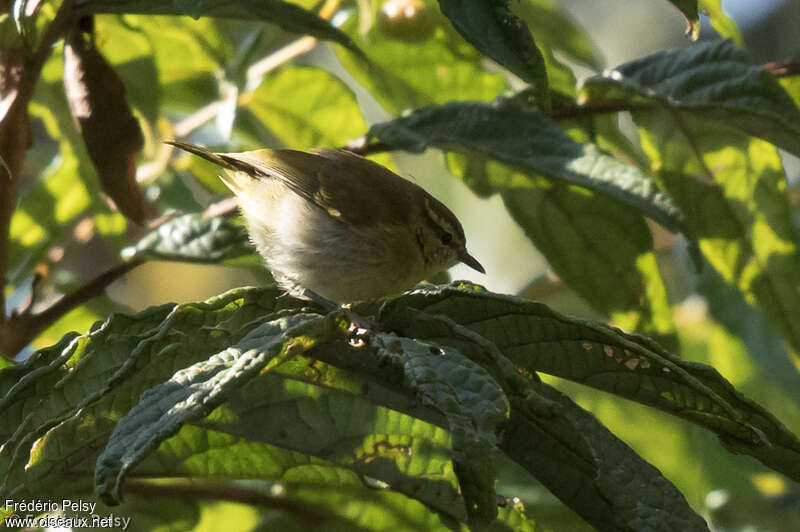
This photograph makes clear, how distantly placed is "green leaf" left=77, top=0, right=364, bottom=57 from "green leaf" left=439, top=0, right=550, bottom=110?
1.58ft

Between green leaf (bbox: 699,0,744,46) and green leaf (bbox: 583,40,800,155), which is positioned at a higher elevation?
green leaf (bbox: 699,0,744,46)

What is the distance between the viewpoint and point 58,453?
1390mm

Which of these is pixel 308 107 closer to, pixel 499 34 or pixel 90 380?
pixel 499 34

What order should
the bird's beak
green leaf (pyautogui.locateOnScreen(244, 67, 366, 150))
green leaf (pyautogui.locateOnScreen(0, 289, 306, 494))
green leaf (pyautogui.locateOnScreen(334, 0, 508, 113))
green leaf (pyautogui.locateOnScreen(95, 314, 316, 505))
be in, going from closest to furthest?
green leaf (pyautogui.locateOnScreen(95, 314, 316, 505)) < green leaf (pyautogui.locateOnScreen(0, 289, 306, 494)) < green leaf (pyautogui.locateOnScreen(334, 0, 508, 113)) < green leaf (pyautogui.locateOnScreen(244, 67, 366, 150)) < the bird's beak

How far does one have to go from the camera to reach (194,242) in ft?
7.86

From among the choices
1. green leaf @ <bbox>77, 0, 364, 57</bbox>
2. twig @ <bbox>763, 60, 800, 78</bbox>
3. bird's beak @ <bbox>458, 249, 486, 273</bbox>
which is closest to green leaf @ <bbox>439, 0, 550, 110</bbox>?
green leaf @ <bbox>77, 0, 364, 57</bbox>

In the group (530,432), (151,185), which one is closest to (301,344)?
(530,432)

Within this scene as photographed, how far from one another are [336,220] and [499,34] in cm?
163

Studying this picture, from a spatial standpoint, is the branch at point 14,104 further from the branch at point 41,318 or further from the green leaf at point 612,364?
the green leaf at point 612,364

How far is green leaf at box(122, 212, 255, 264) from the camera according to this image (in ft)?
7.67

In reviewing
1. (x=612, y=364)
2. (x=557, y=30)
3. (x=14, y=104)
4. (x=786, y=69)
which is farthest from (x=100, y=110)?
(x=786, y=69)

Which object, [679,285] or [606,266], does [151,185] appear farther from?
[679,285]

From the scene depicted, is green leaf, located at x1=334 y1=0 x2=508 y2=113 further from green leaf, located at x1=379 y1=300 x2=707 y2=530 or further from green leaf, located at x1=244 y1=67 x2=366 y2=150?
green leaf, located at x1=379 y1=300 x2=707 y2=530

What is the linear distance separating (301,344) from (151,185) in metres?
1.73
